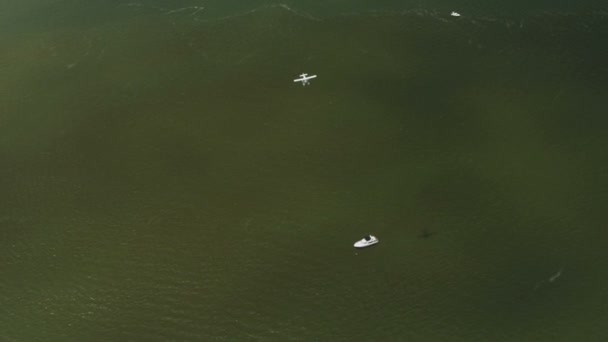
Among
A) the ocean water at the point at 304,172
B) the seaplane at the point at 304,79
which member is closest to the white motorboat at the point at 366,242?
the ocean water at the point at 304,172

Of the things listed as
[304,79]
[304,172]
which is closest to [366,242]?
[304,172]

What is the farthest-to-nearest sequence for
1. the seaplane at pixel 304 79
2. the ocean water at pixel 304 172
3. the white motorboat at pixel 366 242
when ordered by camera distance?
the seaplane at pixel 304 79 → the white motorboat at pixel 366 242 → the ocean water at pixel 304 172

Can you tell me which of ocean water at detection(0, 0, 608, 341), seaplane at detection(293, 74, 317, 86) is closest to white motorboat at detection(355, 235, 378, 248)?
ocean water at detection(0, 0, 608, 341)

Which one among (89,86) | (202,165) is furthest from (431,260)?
(89,86)

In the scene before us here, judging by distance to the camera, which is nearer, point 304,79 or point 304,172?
point 304,172

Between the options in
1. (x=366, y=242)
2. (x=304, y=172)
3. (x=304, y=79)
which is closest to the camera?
(x=366, y=242)

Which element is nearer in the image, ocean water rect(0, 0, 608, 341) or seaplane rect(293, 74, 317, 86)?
ocean water rect(0, 0, 608, 341)

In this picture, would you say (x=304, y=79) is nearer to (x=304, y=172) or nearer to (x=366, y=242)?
(x=304, y=172)

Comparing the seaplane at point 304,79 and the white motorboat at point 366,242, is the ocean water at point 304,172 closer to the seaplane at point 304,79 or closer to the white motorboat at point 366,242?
the white motorboat at point 366,242

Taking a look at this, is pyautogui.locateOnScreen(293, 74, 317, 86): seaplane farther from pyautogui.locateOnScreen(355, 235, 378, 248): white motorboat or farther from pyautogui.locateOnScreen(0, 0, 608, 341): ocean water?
pyautogui.locateOnScreen(355, 235, 378, 248): white motorboat
